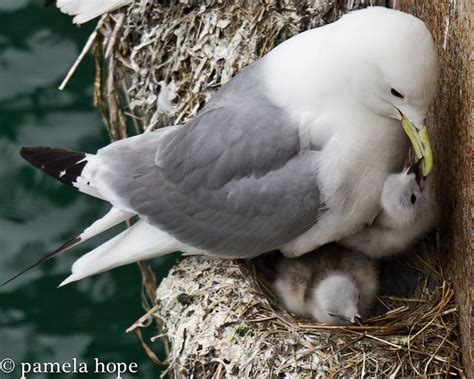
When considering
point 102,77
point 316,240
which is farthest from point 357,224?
point 102,77

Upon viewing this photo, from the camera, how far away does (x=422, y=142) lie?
228cm

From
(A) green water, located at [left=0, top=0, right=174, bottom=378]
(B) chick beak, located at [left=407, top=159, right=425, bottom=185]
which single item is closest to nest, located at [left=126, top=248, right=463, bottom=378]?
(B) chick beak, located at [left=407, top=159, right=425, bottom=185]

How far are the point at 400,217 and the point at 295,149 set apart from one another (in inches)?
11.9

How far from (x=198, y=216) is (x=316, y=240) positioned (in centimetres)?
28

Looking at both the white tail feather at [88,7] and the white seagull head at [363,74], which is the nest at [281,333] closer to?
the white seagull head at [363,74]

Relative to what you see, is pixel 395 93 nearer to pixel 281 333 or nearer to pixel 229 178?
pixel 229 178

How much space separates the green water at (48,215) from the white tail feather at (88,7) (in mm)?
567

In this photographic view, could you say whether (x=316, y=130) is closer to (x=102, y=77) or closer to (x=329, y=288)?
(x=329, y=288)

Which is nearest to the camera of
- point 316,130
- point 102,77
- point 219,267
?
point 316,130

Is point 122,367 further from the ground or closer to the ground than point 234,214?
closer to the ground

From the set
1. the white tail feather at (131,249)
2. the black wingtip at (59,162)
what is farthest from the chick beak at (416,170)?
the black wingtip at (59,162)

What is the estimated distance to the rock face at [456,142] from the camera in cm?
216

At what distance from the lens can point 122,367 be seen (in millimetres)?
3410

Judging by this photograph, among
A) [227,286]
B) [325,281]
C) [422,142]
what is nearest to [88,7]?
[227,286]
